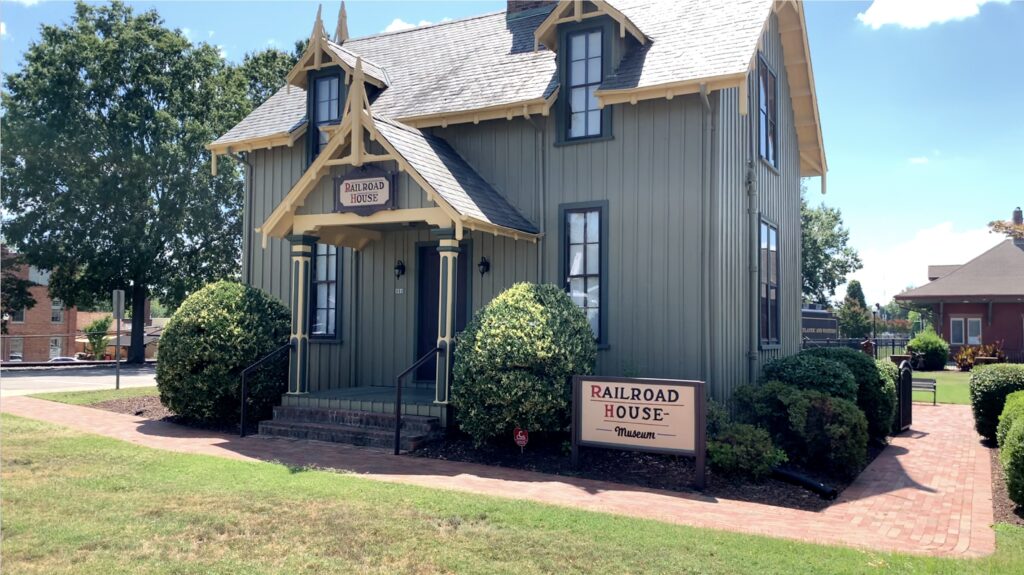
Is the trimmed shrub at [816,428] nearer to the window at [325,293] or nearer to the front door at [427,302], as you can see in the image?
the front door at [427,302]

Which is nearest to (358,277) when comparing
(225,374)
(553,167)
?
(225,374)

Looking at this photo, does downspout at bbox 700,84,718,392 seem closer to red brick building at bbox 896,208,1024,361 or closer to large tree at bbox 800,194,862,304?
red brick building at bbox 896,208,1024,361

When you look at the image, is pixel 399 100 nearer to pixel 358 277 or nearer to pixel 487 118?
pixel 487 118

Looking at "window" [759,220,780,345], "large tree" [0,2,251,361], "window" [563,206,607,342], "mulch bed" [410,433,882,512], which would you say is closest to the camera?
"mulch bed" [410,433,882,512]

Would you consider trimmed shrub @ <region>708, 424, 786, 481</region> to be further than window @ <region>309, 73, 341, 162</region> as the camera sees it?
No

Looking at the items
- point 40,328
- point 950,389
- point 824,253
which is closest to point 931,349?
point 950,389

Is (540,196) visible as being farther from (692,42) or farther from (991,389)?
(991,389)

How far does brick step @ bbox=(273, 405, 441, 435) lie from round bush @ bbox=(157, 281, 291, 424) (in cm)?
68

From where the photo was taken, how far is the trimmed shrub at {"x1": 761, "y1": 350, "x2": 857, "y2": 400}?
1097 cm

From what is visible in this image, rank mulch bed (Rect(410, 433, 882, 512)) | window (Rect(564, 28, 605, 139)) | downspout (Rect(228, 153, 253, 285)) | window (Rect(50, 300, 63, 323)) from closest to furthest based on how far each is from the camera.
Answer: mulch bed (Rect(410, 433, 882, 512)) < window (Rect(564, 28, 605, 139)) < downspout (Rect(228, 153, 253, 285)) < window (Rect(50, 300, 63, 323))

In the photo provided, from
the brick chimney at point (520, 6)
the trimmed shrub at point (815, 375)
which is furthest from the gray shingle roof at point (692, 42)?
the trimmed shrub at point (815, 375)

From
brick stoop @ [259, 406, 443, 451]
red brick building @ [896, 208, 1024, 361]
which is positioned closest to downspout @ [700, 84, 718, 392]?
brick stoop @ [259, 406, 443, 451]

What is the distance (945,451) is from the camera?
1176 centimetres

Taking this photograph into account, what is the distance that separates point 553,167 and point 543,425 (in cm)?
468
